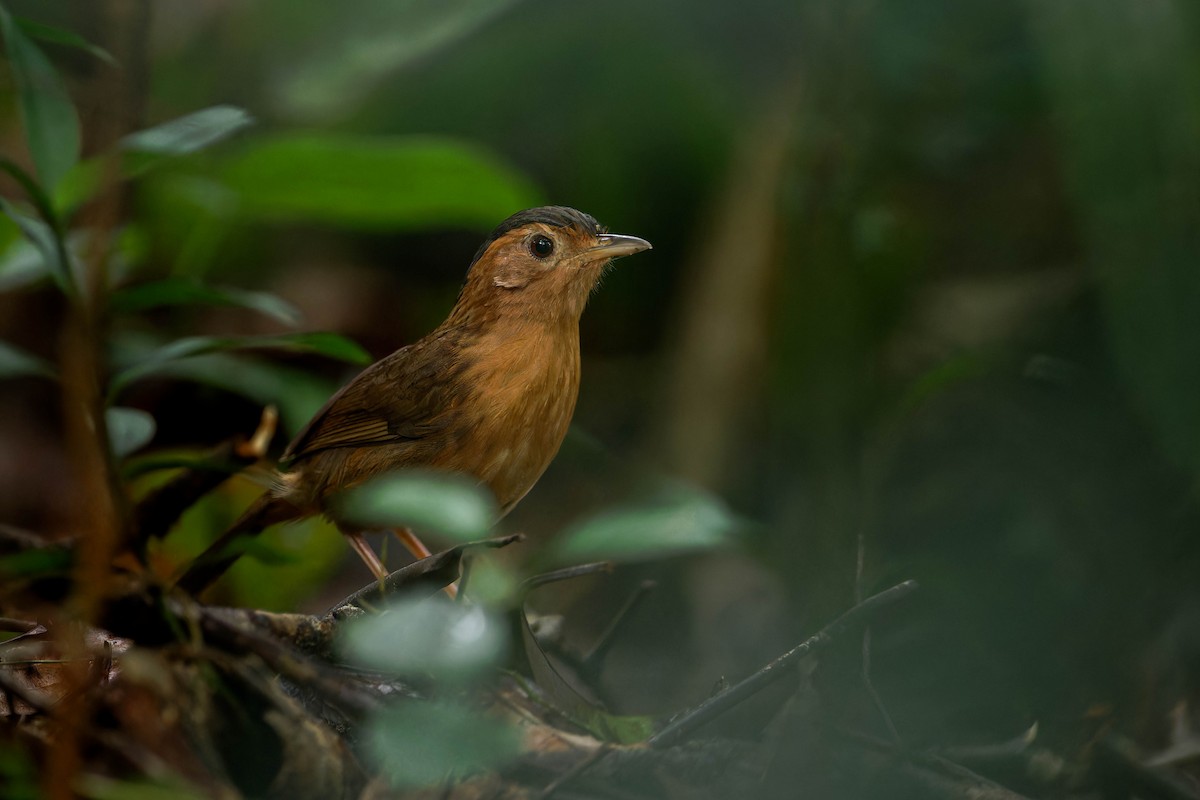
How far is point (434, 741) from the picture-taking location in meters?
1.40

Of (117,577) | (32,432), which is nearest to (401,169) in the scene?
(117,577)

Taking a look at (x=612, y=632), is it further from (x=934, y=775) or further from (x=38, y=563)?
(x=38, y=563)

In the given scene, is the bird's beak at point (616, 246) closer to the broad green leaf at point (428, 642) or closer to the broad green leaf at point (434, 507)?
the broad green leaf at point (434, 507)

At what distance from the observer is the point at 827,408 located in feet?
14.3

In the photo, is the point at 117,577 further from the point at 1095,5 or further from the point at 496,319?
the point at 1095,5

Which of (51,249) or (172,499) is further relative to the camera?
(172,499)

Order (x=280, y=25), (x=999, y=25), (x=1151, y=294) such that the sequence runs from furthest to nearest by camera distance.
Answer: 1. (x=280, y=25)
2. (x=999, y=25)
3. (x=1151, y=294)

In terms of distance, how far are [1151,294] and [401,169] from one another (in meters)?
2.28

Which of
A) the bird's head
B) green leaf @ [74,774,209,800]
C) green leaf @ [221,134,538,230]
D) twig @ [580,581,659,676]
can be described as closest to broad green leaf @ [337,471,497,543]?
green leaf @ [74,774,209,800]

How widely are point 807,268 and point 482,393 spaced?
210 centimetres

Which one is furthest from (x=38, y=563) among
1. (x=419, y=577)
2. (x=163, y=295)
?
(x=163, y=295)

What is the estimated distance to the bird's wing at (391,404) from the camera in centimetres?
287

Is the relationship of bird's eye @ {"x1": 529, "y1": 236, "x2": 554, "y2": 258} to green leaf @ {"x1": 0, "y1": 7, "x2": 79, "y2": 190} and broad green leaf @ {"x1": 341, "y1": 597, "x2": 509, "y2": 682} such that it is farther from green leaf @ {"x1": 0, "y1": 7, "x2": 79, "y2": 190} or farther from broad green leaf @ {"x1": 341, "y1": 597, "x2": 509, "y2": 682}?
broad green leaf @ {"x1": 341, "y1": 597, "x2": 509, "y2": 682}

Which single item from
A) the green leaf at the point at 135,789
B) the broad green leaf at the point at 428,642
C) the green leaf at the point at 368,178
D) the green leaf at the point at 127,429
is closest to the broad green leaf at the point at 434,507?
the broad green leaf at the point at 428,642
